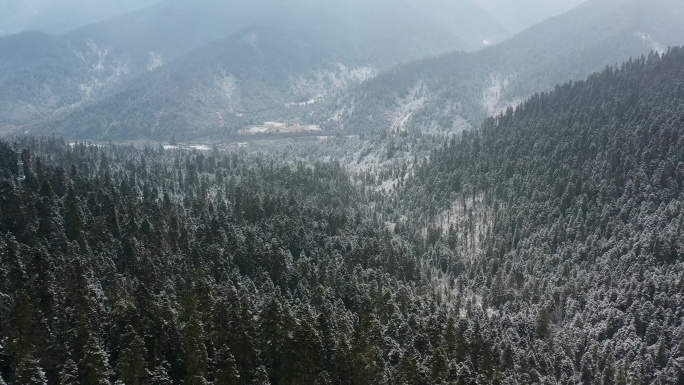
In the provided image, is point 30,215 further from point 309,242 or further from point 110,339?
point 309,242

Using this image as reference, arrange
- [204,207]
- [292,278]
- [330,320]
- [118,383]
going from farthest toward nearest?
[204,207]
[292,278]
[330,320]
[118,383]

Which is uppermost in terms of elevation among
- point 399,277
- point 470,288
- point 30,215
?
point 30,215

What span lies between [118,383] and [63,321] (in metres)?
20.7

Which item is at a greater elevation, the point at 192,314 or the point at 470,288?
the point at 192,314

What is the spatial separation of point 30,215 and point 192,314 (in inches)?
2408

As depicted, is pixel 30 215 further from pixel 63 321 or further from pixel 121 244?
pixel 63 321

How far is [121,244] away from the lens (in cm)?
13512

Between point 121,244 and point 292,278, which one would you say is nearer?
point 121,244

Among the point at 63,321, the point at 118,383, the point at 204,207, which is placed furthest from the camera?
the point at 204,207

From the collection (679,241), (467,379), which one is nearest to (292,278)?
(467,379)

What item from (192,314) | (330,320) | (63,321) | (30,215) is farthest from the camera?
(30,215)

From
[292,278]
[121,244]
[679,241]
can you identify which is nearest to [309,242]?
[292,278]

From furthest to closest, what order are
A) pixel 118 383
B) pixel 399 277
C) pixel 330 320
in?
1. pixel 399 277
2. pixel 330 320
3. pixel 118 383

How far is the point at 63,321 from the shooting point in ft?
278
